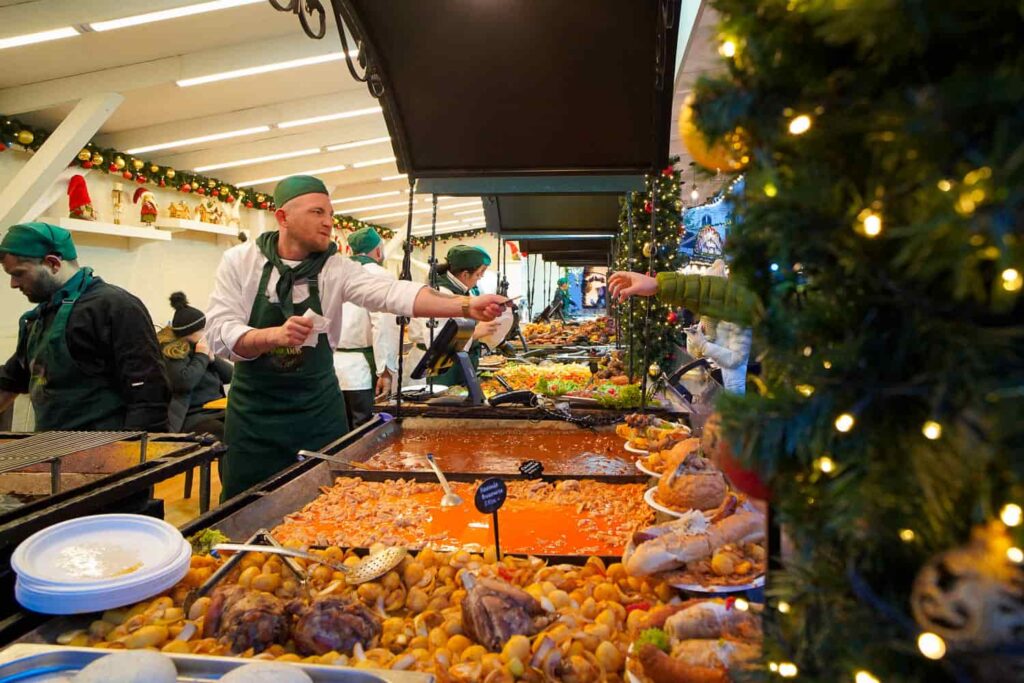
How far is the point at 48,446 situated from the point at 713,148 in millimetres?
2218

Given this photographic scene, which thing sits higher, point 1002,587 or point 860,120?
point 860,120

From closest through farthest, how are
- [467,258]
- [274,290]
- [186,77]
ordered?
[274,290], [467,258], [186,77]

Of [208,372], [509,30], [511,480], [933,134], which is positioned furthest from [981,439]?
[208,372]

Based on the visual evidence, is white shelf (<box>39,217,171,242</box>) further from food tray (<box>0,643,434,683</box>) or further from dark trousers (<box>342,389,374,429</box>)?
food tray (<box>0,643,434,683</box>)

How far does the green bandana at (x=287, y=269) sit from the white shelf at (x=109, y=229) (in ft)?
19.7

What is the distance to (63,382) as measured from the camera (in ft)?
11.0

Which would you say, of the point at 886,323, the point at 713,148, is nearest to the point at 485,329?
the point at 713,148

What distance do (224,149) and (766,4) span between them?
1046 cm

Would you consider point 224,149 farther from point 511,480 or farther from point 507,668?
point 507,668

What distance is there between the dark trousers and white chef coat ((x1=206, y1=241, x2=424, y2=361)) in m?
2.70

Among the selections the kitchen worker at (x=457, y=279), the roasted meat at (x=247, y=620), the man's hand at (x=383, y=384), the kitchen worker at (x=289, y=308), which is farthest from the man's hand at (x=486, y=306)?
the man's hand at (x=383, y=384)

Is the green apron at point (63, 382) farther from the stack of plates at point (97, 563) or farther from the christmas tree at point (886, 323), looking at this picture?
the christmas tree at point (886, 323)

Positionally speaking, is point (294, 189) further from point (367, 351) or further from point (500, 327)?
point (367, 351)

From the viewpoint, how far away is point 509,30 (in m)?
2.69
